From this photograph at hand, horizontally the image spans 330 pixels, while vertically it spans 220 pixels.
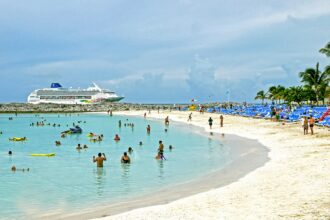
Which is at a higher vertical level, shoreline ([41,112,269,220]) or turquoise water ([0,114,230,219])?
shoreline ([41,112,269,220])

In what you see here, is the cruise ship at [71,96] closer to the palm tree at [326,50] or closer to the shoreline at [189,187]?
the palm tree at [326,50]

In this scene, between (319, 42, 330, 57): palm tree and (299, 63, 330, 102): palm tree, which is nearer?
(319, 42, 330, 57): palm tree

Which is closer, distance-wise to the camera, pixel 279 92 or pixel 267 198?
pixel 267 198

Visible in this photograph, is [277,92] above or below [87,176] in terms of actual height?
above

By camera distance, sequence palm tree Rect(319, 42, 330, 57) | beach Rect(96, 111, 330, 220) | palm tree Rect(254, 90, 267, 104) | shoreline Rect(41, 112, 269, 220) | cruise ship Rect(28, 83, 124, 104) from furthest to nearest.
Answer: cruise ship Rect(28, 83, 124, 104) < palm tree Rect(254, 90, 267, 104) < palm tree Rect(319, 42, 330, 57) < shoreline Rect(41, 112, 269, 220) < beach Rect(96, 111, 330, 220)

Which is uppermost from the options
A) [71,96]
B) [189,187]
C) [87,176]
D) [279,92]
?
[71,96]

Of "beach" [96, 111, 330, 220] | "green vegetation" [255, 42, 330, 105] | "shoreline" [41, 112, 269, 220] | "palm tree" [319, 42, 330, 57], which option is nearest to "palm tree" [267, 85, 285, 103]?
"green vegetation" [255, 42, 330, 105]

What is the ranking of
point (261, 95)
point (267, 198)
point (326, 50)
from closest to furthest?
point (267, 198) < point (326, 50) < point (261, 95)

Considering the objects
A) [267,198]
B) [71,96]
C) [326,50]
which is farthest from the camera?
[71,96]

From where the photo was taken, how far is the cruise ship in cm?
14688

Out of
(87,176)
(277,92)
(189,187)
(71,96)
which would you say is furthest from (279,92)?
(71,96)

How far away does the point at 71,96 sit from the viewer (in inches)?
5782

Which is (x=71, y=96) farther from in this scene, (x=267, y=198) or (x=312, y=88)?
(x=267, y=198)

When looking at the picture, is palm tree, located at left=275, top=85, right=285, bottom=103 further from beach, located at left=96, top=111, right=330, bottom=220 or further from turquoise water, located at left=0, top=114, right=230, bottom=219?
beach, located at left=96, top=111, right=330, bottom=220
